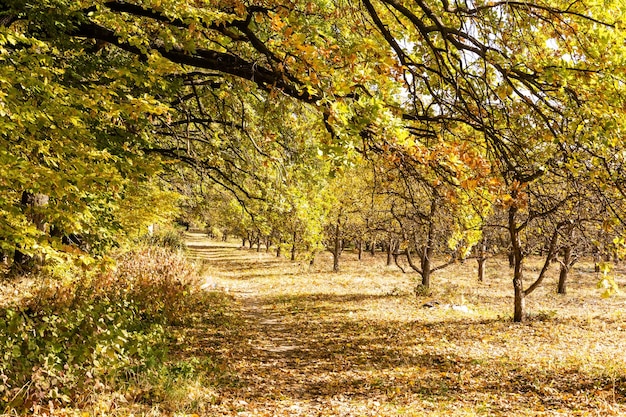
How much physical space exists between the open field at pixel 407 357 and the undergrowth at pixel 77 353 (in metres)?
1.02

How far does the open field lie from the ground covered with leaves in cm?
4

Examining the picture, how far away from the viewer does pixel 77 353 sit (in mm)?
5695

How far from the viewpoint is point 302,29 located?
487cm

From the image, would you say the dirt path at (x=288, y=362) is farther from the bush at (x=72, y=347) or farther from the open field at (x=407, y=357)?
the bush at (x=72, y=347)

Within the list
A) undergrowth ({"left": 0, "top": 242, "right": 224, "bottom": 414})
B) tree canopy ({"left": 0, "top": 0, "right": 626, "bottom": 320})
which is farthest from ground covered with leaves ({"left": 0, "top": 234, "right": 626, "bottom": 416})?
tree canopy ({"left": 0, "top": 0, "right": 626, "bottom": 320})

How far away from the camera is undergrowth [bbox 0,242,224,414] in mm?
5082

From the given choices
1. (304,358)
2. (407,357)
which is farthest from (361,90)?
(407,357)

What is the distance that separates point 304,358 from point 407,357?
217 cm

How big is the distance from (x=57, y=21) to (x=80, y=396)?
4.36 meters

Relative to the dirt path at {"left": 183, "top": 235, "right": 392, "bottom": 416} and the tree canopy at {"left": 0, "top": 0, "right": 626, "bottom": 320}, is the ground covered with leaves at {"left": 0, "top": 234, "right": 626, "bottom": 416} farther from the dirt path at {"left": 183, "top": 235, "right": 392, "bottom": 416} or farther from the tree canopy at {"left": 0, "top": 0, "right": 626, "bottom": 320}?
the tree canopy at {"left": 0, "top": 0, "right": 626, "bottom": 320}

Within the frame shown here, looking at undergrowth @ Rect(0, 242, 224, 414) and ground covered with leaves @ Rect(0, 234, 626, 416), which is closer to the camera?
undergrowth @ Rect(0, 242, 224, 414)

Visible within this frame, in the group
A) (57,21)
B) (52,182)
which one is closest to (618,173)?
(52,182)

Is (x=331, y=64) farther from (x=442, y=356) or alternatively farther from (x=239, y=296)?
(x=239, y=296)

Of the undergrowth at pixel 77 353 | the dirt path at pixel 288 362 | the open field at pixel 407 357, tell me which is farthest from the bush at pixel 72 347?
the dirt path at pixel 288 362
